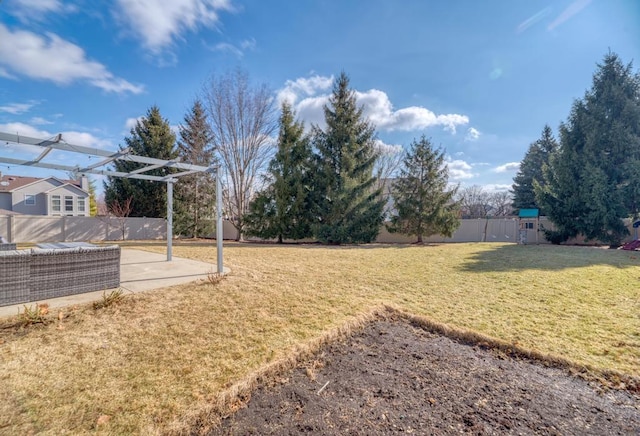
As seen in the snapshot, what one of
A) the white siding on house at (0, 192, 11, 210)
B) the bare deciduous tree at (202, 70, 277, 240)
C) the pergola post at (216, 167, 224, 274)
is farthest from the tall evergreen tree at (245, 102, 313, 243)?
the white siding on house at (0, 192, 11, 210)

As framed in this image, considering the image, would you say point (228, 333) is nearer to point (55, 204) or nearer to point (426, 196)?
point (426, 196)

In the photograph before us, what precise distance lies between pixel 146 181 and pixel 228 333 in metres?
19.2

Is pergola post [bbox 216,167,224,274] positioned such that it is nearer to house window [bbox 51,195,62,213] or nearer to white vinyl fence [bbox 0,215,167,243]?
white vinyl fence [bbox 0,215,167,243]

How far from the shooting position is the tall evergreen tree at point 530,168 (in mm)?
21641

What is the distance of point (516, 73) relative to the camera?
29.2 feet

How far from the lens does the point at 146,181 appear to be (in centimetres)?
1852

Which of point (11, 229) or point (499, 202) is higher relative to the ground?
point (499, 202)

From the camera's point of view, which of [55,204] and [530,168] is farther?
[55,204]

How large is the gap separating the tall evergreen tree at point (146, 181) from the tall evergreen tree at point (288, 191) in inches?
309

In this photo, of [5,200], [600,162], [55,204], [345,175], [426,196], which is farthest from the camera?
[55,204]

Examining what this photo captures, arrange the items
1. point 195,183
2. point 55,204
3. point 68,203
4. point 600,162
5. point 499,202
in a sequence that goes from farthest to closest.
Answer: point 499,202 < point 68,203 < point 55,204 < point 195,183 < point 600,162

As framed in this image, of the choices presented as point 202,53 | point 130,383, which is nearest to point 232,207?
point 202,53

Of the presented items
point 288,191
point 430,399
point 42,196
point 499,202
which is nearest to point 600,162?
point 288,191

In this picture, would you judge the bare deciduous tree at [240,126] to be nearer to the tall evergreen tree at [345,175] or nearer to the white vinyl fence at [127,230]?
the white vinyl fence at [127,230]
